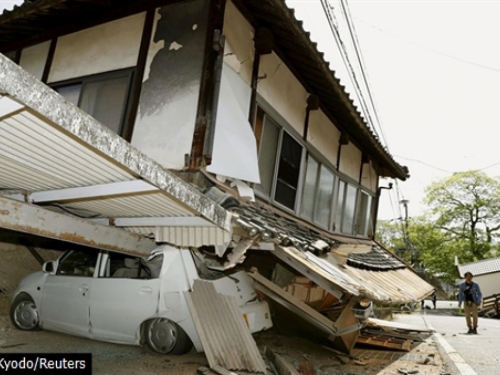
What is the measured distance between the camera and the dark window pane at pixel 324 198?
9.58 m

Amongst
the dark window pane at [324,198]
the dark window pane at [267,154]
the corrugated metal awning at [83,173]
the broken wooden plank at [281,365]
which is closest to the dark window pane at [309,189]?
the dark window pane at [324,198]

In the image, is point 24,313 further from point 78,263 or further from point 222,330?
point 222,330

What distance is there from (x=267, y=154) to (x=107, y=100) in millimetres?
2943

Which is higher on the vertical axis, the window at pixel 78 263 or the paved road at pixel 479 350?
the window at pixel 78 263

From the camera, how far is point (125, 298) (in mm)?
5852

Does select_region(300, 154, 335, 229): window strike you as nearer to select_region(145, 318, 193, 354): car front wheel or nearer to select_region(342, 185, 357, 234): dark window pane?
select_region(342, 185, 357, 234): dark window pane

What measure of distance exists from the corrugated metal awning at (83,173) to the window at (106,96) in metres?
2.17

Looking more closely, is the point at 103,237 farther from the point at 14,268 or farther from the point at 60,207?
the point at 14,268

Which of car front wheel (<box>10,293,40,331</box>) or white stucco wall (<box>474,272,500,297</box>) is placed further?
white stucco wall (<box>474,272,500,297</box>)

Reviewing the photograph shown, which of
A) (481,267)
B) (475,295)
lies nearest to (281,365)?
(475,295)

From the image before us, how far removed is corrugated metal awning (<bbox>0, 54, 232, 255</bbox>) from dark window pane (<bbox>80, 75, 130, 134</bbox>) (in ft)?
7.11

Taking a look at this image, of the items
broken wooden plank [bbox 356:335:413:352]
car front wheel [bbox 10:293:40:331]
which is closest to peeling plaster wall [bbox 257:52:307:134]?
broken wooden plank [bbox 356:335:413:352]

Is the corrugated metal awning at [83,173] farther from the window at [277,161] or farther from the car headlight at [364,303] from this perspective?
the car headlight at [364,303]

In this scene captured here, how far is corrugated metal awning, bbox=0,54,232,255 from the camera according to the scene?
2164 millimetres
